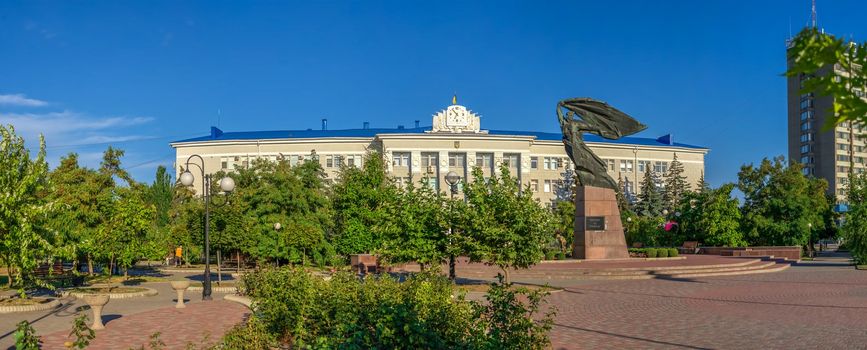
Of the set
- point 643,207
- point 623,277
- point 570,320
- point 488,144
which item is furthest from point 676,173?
point 570,320

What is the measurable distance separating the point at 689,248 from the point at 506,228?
29.7 meters

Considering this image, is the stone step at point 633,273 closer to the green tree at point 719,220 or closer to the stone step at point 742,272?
the stone step at point 742,272

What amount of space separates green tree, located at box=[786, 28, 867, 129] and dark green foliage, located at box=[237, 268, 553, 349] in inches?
159

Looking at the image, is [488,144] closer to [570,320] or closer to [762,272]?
[762,272]

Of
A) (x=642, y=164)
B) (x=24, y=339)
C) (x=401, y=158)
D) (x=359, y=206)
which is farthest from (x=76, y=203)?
(x=642, y=164)

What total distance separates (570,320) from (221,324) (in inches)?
255

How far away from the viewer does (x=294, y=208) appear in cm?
3819

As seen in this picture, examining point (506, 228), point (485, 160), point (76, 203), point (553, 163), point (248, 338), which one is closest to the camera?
point (248, 338)

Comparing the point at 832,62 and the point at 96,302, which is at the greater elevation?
the point at 832,62

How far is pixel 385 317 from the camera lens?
21.5ft

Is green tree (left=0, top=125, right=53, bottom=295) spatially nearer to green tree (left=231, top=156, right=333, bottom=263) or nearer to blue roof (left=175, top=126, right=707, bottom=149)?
green tree (left=231, top=156, right=333, bottom=263)

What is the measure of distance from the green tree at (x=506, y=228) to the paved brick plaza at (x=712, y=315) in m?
1.46

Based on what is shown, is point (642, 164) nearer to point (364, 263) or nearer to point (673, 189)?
point (673, 189)

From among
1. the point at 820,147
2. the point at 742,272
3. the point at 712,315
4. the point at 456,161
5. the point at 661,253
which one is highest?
the point at 820,147
